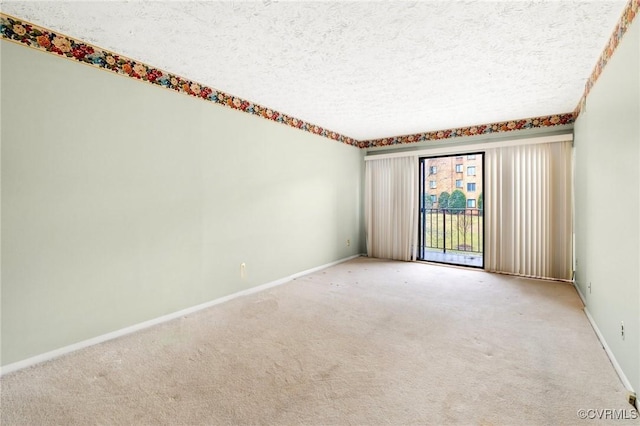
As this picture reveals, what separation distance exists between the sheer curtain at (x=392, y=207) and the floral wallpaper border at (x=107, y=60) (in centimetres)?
273

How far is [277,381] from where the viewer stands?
1924 millimetres

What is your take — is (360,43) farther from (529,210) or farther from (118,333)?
(529,210)

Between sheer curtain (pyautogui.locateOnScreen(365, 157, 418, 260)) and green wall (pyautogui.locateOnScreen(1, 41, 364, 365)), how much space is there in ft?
7.79

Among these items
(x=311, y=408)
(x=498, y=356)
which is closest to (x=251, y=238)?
(x=311, y=408)

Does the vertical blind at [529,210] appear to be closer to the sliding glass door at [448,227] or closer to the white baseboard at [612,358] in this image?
the sliding glass door at [448,227]

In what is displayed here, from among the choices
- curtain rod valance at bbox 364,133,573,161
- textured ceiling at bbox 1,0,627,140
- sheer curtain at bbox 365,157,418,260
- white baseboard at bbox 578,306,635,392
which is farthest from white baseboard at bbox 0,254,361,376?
white baseboard at bbox 578,306,635,392

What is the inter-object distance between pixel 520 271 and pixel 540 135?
2.03m

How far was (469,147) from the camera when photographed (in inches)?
189

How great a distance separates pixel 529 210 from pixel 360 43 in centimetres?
369

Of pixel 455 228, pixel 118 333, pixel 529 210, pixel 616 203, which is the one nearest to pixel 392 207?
pixel 455 228

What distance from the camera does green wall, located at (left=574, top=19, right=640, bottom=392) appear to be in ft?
5.56

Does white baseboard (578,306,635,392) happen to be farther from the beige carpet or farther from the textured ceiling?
the textured ceiling

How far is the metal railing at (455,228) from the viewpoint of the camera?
638 cm

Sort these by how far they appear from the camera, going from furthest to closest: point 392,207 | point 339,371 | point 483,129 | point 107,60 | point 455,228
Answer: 1. point 455,228
2. point 392,207
3. point 483,129
4. point 107,60
5. point 339,371
